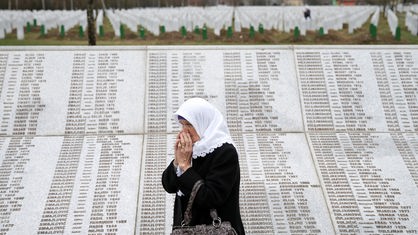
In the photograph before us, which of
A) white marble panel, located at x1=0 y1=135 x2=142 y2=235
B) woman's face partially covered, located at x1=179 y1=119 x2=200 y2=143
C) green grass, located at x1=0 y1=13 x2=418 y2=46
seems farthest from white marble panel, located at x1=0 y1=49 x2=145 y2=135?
green grass, located at x1=0 y1=13 x2=418 y2=46

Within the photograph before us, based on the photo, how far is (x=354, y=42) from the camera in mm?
19312

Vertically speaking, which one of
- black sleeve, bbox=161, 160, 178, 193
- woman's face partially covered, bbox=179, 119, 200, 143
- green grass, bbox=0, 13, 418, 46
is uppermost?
woman's face partially covered, bbox=179, 119, 200, 143

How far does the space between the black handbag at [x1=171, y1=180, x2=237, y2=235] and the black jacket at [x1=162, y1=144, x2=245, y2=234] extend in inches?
1.6

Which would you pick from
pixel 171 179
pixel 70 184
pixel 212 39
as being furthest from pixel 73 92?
pixel 212 39

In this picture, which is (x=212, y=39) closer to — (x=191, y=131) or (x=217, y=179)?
(x=191, y=131)

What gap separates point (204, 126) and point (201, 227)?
81 cm

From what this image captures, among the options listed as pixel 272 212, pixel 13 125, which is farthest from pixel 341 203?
pixel 13 125

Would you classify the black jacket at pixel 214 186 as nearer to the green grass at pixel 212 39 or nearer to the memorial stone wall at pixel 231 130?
the memorial stone wall at pixel 231 130

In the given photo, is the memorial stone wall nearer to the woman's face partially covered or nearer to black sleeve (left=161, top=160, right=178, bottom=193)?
black sleeve (left=161, top=160, right=178, bottom=193)

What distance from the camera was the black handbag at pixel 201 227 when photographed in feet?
11.6

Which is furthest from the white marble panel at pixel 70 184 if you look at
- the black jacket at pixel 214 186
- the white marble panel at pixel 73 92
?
the black jacket at pixel 214 186

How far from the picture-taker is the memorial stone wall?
237 inches

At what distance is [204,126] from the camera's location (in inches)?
148

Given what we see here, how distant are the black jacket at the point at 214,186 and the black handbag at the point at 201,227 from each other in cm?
4
